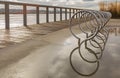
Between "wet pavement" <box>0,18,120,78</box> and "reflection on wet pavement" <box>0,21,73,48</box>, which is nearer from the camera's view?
"wet pavement" <box>0,18,120,78</box>

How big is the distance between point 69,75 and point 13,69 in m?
1.08

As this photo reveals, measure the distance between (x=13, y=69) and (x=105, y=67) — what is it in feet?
5.59

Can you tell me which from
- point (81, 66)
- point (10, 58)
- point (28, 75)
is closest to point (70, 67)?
point (81, 66)

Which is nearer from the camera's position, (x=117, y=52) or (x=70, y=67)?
(x=70, y=67)

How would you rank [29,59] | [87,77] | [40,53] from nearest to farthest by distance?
1. [87,77]
2. [29,59]
3. [40,53]

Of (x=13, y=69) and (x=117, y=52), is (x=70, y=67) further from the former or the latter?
(x=117, y=52)

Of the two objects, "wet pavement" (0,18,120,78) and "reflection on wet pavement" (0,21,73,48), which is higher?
"reflection on wet pavement" (0,21,73,48)

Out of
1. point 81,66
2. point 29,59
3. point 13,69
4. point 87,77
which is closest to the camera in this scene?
point 87,77

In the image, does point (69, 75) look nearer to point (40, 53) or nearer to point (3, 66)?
point (3, 66)

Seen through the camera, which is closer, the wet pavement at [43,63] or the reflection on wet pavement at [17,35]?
the wet pavement at [43,63]

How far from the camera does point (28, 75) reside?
211 inches

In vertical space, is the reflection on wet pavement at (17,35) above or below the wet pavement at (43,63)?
above

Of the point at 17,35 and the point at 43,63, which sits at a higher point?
the point at 17,35

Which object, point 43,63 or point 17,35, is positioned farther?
point 17,35
